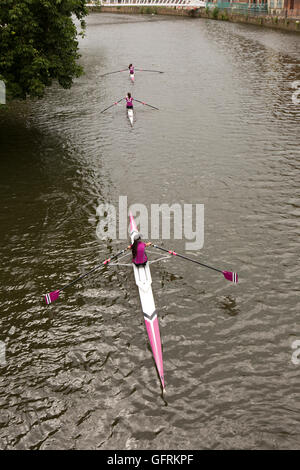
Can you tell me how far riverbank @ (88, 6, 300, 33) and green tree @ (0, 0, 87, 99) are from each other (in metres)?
51.5

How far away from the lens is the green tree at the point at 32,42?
22531 mm

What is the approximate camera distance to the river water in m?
10.8

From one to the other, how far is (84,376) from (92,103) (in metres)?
29.5

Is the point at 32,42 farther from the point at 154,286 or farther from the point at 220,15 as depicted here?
the point at 220,15

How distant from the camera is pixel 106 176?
2325cm

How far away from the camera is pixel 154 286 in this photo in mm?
15273

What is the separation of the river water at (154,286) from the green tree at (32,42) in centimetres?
464

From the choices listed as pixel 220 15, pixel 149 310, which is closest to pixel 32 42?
pixel 149 310

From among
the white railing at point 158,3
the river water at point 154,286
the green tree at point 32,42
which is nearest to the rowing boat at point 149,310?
the river water at point 154,286

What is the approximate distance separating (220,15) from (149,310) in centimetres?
9359

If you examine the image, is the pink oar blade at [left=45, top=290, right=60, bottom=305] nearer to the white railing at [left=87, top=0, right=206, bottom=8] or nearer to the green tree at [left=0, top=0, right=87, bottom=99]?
the green tree at [left=0, top=0, right=87, bottom=99]

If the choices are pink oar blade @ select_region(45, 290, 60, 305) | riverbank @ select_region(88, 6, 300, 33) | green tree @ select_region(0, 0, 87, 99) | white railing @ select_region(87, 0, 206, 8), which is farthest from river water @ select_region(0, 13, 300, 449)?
white railing @ select_region(87, 0, 206, 8)

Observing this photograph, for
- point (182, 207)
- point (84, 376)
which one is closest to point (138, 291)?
point (84, 376)

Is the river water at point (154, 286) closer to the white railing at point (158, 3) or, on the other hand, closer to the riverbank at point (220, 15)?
the riverbank at point (220, 15)
